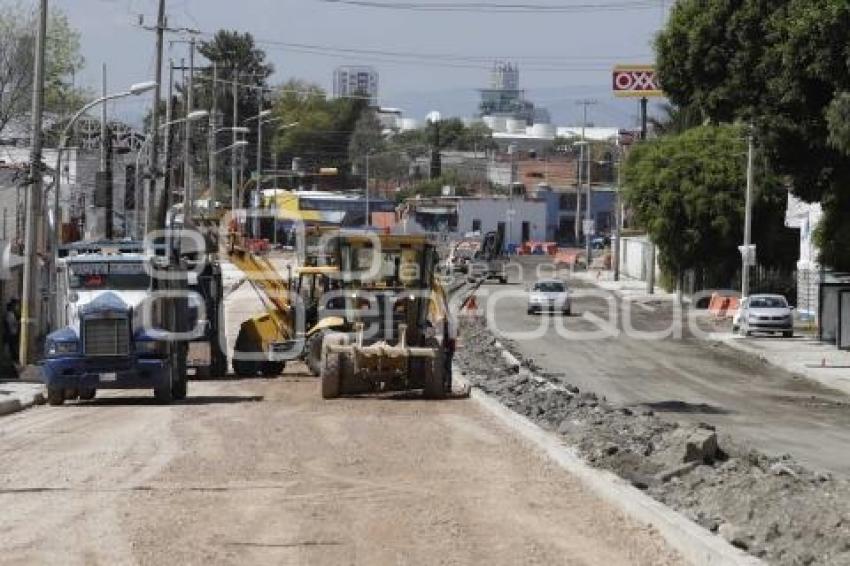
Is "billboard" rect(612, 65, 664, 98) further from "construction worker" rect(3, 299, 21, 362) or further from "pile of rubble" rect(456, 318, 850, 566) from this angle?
"pile of rubble" rect(456, 318, 850, 566)

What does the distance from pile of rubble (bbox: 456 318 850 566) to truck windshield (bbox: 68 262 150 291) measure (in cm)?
742

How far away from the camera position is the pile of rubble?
38.6ft

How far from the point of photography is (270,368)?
36688 mm

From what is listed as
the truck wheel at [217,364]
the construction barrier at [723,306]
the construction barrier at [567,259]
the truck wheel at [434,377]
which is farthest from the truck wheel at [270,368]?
the construction barrier at [567,259]

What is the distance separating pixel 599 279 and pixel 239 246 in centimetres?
6775

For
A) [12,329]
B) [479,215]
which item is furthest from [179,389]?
[479,215]

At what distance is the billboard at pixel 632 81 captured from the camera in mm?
116625

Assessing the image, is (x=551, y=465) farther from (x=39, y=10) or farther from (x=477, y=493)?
(x=39, y=10)

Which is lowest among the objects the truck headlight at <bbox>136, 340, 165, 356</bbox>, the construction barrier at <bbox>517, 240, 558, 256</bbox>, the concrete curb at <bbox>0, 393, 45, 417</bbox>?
the concrete curb at <bbox>0, 393, 45, 417</bbox>

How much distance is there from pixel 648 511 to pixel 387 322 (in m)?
16.2

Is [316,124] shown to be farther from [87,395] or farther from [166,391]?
[166,391]

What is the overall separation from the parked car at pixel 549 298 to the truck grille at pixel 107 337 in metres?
41.6

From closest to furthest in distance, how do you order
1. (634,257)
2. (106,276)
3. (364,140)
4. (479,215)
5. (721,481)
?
1. (721,481)
2. (106,276)
3. (634,257)
4. (479,215)
5. (364,140)

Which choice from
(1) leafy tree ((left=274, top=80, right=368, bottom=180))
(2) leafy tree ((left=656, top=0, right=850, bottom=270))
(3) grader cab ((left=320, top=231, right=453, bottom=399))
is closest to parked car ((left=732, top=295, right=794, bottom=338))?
(2) leafy tree ((left=656, top=0, right=850, bottom=270))
